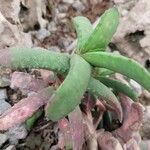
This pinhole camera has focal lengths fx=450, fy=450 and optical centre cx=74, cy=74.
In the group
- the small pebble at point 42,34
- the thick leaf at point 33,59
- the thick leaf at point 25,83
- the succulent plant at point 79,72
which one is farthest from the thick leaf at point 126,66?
the small pebble at point 42,34

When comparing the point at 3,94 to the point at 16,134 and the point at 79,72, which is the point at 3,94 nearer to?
the point at 16,134

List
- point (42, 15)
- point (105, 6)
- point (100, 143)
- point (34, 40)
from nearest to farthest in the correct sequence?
point (100, 143) < point (34, 40) < point (42, 15) < point (105, 6)

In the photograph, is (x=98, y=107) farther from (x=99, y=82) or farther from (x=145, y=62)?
(x=145, y=62)

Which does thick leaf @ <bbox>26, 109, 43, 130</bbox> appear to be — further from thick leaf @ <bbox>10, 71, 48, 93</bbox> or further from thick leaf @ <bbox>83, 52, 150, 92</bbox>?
thick leaf @ <bbox>83, 52, 150, 92</bbox>

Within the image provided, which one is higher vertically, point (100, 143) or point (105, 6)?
point (105, 6)

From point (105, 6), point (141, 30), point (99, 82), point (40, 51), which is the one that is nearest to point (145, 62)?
point (141, 30)

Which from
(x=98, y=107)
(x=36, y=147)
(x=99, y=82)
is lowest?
(x=36, y=147)
